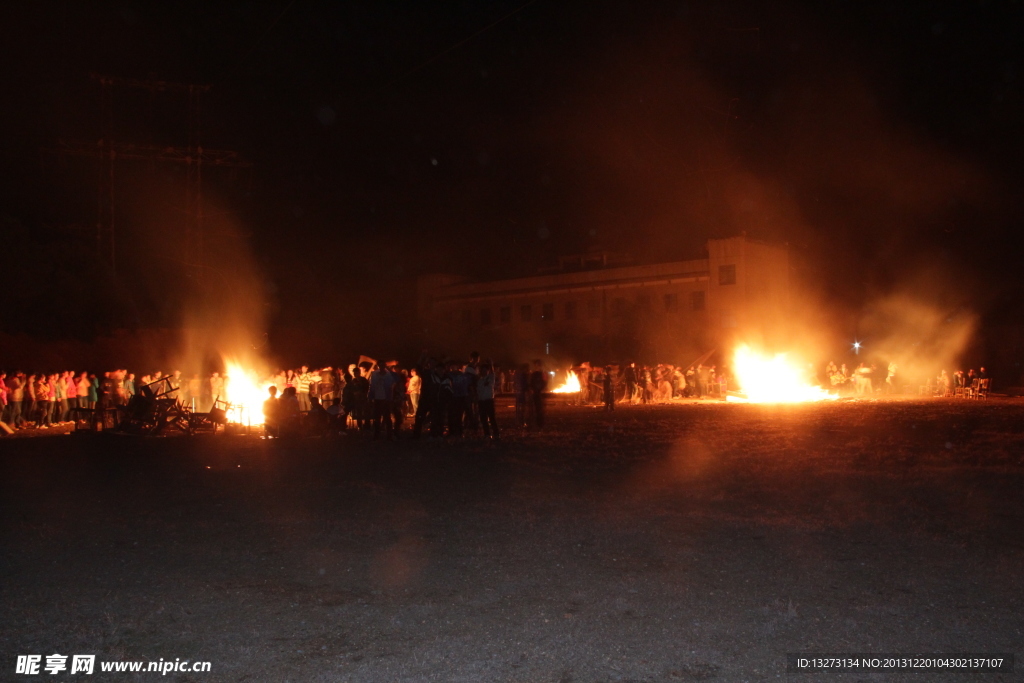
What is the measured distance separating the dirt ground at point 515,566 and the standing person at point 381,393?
4.41 m

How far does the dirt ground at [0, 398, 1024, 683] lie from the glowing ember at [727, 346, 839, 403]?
25056 mm

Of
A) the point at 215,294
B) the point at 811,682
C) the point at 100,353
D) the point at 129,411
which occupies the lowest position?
the point at 811,682

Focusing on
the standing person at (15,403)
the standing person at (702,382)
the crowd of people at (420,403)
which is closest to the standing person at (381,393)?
the crowd of people at (420,403)

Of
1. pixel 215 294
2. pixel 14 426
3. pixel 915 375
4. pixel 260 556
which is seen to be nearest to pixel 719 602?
pixel 260 556

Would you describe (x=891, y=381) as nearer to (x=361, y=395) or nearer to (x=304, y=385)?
(x=304, y=385)

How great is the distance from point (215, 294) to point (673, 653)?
42.5 m

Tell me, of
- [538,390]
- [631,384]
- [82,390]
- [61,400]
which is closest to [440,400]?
[538,390]

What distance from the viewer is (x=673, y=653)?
4.98 meters

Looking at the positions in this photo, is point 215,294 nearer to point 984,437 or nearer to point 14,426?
point 14,426

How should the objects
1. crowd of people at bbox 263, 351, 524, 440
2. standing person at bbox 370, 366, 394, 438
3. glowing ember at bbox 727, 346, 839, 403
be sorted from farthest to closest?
glowing ember at bbox 727, 346, 839, 403, crowd of people at bbox 263, 351, 524, 440, standing person at bbox 370, 366, 394, 438

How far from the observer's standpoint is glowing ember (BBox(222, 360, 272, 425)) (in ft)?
77.7

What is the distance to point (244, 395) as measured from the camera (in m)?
25.5

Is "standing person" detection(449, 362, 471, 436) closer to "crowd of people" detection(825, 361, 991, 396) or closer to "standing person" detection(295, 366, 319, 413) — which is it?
"standing person" detection(295, 366, 319, 413)

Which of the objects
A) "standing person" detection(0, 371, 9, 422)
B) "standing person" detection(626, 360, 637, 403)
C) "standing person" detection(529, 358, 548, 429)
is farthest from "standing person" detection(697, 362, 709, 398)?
"standing person" detection(0, 371, 9, 422)
